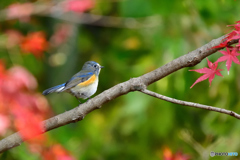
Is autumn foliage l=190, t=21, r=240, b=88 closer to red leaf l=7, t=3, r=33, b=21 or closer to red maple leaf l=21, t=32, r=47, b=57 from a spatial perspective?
red maple leaf l=21, t=32, r=47, b=57

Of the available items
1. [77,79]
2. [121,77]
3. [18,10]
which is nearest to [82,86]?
[77,79]

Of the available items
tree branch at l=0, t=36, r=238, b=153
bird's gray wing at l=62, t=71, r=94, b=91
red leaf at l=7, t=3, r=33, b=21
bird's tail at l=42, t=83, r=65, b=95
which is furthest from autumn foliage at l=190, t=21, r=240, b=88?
red leaf at l=7, t=3, r=33, b=21

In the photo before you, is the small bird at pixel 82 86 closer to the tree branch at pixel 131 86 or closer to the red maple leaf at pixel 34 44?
the tree branch at pixel 131 86

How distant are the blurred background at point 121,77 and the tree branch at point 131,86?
0.62m

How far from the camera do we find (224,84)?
4.53 m

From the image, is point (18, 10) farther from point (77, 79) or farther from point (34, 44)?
point (77, 79)

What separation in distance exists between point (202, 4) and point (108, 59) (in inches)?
95.3

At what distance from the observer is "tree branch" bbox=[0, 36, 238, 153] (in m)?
2.00

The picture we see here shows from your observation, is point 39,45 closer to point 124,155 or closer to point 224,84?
point 124,155

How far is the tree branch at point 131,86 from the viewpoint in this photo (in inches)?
78.6

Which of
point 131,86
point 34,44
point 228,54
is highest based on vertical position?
point 228,54

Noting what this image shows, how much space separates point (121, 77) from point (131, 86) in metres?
4.08

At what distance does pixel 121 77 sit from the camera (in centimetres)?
615

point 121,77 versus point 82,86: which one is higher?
point 82,86
